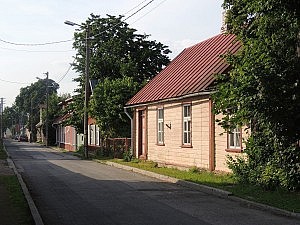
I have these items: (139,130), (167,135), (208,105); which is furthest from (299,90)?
(139,130)

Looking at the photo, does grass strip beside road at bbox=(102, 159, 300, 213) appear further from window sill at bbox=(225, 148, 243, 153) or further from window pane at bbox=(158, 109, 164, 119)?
window pane at bbox=(158, 109, 164, 119)

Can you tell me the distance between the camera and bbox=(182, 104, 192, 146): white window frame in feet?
71.3

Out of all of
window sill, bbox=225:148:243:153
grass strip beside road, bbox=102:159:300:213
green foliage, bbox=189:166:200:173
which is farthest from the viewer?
green foliage, bbox=189:166:200:173

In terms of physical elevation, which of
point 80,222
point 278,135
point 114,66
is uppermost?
point 114,66

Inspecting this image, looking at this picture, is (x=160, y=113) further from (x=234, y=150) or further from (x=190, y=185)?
(x=190, y=185)

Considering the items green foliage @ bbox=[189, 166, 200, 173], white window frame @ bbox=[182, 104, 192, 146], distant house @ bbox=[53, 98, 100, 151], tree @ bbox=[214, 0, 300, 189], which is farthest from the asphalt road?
distant house @ bbox=[53, 98, 100, 151]

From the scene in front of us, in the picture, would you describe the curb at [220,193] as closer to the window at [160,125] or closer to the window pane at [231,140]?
the window pane at [231,140]

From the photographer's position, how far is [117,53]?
168ft

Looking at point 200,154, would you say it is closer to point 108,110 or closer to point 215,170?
point 215,170

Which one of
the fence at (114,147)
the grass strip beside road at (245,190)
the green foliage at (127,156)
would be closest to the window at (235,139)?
the grass strip beside road at (245,190)

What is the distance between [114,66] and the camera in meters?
49.8

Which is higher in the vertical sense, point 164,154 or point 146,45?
point 146,45

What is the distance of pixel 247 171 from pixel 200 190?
160 centimetres

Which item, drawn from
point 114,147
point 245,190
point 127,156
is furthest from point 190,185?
point 114,147
